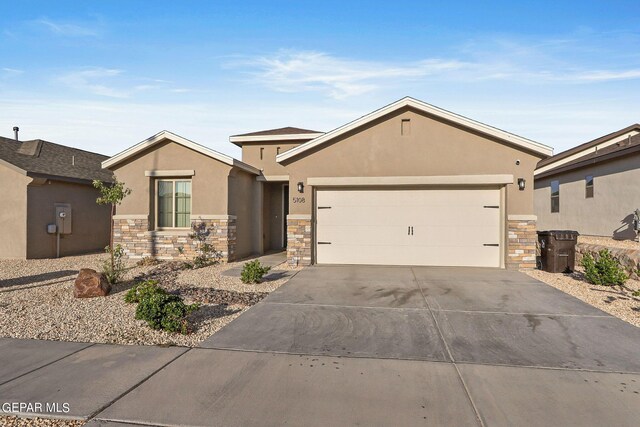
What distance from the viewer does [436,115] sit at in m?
10.3

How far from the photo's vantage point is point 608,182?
13227 mm

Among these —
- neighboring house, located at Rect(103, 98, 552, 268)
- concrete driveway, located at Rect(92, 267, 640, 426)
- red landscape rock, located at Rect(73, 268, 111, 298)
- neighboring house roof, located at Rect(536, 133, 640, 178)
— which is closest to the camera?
concrete driveway, located at Rect(92, 267, 640, 426)

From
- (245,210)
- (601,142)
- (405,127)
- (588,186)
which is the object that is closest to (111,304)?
(245,210)

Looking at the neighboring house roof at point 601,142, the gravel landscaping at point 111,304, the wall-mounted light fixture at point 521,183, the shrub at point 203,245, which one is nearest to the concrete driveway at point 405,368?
the gravel landscaping at point 111,304

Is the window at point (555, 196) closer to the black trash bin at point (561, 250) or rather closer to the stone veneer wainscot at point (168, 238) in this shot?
the black trash bin at point (561, 250)

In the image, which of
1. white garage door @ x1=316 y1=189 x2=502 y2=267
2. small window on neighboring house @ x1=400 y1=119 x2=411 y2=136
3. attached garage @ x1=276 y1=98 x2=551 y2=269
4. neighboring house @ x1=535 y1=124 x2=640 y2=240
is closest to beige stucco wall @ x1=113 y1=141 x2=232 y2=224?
attached garage @ x1=276 y1=98 x2=551 y2=269

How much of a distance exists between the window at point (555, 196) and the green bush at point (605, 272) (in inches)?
378

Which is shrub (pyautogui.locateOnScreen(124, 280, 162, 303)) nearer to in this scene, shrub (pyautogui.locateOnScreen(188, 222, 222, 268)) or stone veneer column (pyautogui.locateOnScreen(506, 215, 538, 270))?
shrub (pyautogui.locateOnScreen(188, 222, 222, 268))

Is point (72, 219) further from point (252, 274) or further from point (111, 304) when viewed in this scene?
point (252, 274)

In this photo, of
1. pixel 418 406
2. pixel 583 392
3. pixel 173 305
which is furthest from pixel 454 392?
pixel 173 305

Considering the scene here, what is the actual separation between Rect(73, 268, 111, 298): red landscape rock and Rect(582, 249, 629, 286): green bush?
34.2ft

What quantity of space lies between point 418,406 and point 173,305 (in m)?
3.65

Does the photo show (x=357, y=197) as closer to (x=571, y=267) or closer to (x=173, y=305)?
(x=571, y=267)

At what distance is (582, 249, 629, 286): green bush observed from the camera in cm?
786
